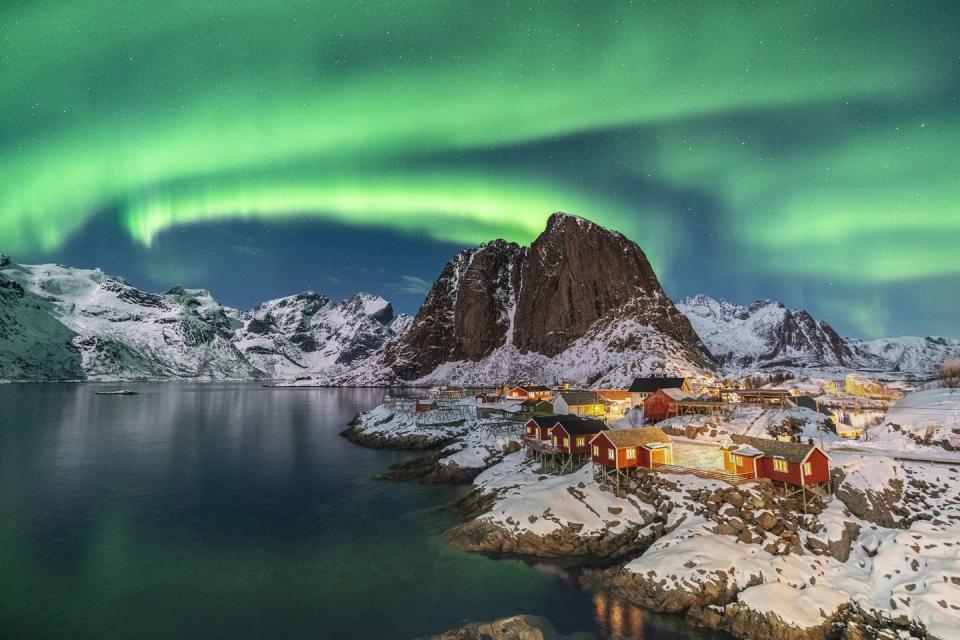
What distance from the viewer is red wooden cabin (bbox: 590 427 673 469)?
41.4 meters

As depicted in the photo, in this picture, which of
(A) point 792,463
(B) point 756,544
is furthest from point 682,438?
(B) point 756,544

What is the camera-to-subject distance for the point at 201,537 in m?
39.8

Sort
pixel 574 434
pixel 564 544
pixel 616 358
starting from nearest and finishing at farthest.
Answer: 1. pixel 564 544
2. pixel 574 434
3. pixel 616 358

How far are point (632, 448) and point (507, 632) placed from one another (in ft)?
75.0

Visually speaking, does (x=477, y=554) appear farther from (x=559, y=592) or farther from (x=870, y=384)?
(x=870, y=384)

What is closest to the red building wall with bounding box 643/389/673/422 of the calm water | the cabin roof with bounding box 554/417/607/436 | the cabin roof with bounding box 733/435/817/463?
the cabin roof with bounding box 554/417/607/436

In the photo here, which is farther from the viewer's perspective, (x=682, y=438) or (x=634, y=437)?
(x=682, y=438)

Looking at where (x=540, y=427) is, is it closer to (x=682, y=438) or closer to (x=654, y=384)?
(x=682, y=438)

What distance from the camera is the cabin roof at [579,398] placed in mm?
73688

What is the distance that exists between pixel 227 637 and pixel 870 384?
4828 inches

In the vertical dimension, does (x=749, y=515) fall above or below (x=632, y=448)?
below

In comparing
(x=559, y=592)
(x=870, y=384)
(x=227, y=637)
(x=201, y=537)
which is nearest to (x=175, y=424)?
(x=201, y=537)

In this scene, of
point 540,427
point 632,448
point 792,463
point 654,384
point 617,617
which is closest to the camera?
point 617,617

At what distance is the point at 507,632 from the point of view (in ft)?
76.0
